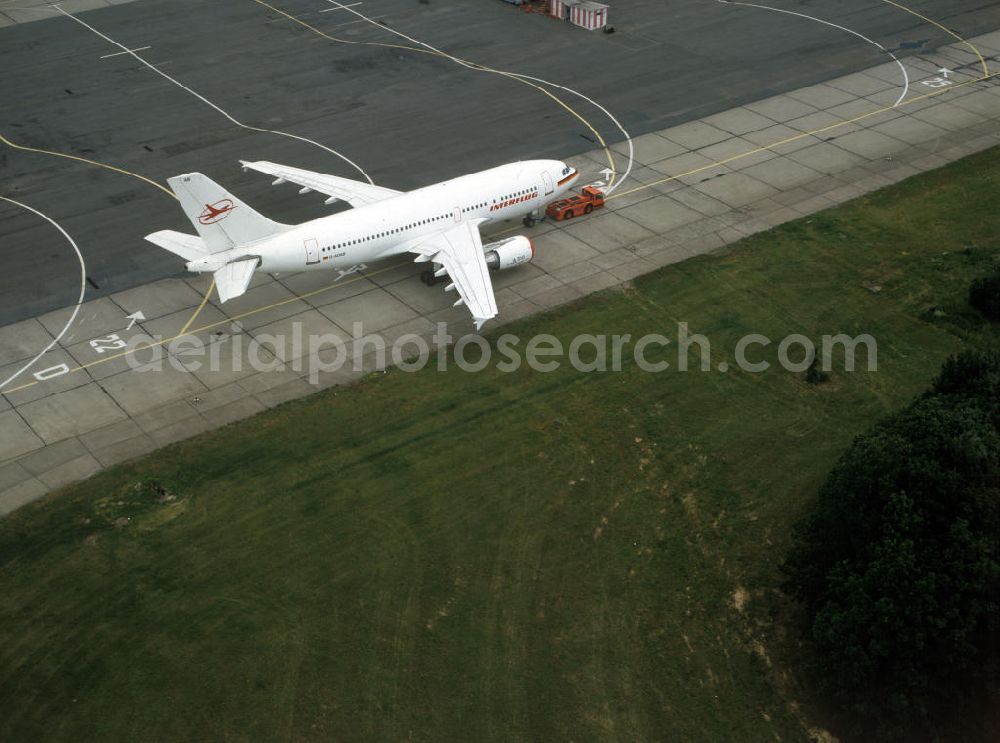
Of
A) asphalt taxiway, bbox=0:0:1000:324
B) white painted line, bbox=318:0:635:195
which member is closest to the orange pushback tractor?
white painted line, bbox=318:0:635:195

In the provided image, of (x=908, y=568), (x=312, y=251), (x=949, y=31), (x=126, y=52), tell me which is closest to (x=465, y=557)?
(x=908, y=568)

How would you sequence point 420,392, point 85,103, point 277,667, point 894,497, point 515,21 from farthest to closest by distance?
1. point 515,21
2. point 85,103
3. point 420,392
4. point 277,667
5. point 894,497

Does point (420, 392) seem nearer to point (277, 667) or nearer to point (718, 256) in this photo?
point (277, 667)

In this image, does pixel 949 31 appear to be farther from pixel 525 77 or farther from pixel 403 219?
pixel 403 219

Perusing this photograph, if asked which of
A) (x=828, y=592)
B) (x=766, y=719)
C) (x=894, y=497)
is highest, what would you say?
(x=894, y=497)

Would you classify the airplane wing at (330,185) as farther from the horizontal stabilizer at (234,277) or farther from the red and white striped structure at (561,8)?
the red and white striped structure at (561,8)

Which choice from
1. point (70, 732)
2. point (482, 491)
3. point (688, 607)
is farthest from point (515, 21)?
point (70, 732)

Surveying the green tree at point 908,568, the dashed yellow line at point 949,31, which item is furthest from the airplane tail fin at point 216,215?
the dashed yellow line at point 949,31
